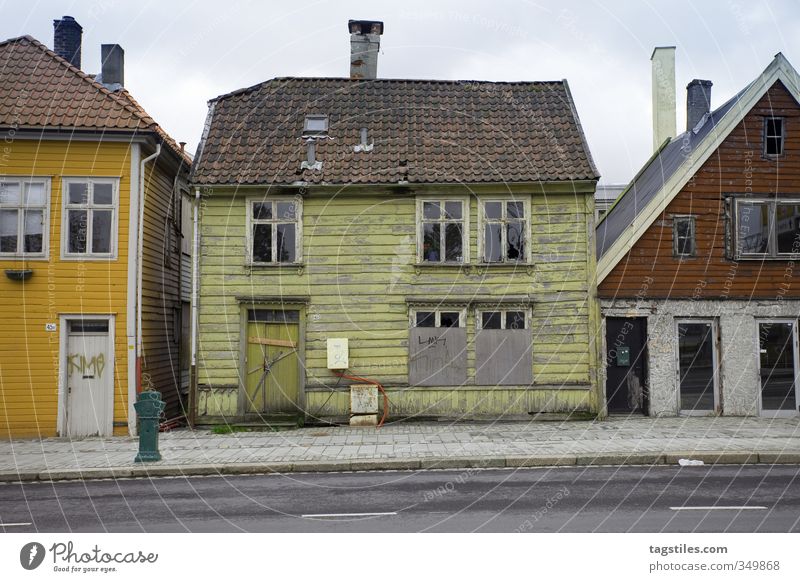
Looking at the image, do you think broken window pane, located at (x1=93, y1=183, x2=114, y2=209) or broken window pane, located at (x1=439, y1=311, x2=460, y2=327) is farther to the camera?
broken window pane, located at (x1=439, y1=311, x2=460, y2=327)

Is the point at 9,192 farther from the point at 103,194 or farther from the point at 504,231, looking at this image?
the point at 504,231

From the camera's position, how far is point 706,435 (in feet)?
48.6

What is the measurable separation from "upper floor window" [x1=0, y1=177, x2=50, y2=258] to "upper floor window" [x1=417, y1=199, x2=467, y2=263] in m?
8.86

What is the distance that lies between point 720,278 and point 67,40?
18.5 meters

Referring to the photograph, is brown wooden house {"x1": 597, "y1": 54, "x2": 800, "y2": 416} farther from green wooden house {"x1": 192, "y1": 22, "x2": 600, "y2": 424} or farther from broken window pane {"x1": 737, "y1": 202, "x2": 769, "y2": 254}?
green wooden house {"x1": 192, "y1": 22, "x2": 600, "y2": 424}

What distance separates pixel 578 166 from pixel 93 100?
11.7 meters

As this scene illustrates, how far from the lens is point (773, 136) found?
18.0m

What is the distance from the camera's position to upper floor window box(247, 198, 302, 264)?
17.6 metres

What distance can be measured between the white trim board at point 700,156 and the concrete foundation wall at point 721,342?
3.89ft

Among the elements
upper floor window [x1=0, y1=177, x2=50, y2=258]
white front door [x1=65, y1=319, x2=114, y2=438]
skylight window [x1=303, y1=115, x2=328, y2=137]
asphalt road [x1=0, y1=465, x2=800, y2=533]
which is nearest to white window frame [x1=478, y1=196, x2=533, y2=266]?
skylight window [x1=303, y1=115, x2=328, y2=137]

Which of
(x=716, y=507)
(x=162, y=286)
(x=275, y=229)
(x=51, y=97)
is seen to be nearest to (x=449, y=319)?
(x=275, y=229)

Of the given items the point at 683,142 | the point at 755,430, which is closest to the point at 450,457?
the point at 755,430

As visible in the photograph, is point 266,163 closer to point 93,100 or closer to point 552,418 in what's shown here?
point 93,100

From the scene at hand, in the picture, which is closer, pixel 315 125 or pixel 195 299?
pixel 195 299
